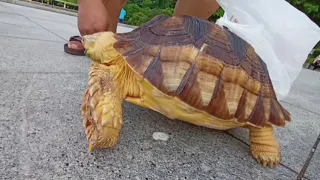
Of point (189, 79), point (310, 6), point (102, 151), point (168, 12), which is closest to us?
point (102, 151)

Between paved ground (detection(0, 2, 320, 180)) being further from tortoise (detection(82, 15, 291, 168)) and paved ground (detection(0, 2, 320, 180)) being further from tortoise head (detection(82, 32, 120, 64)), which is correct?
tortoise head (detection(82, 32, 120, 64))

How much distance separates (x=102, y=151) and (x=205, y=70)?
0.38 m

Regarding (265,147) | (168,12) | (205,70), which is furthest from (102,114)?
(168,12)

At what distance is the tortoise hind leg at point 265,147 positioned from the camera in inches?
35.3

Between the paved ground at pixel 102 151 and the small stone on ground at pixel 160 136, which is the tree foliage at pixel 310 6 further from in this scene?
the small stone on ground at pixel 160 136

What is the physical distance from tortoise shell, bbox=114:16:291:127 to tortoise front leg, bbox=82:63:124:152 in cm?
11

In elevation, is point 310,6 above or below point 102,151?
above

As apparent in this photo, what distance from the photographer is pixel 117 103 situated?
84 centimetres

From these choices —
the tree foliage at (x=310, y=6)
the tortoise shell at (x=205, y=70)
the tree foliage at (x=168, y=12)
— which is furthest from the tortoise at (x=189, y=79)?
the tree foliage at (x=310, y=6)

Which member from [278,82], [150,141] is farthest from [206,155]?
[278,82]

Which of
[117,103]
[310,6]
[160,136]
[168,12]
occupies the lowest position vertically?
[168,12]

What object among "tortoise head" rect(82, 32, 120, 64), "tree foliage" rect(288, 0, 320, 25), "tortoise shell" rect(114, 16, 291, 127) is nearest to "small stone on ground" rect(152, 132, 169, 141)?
"tortoise shell" rect(114, 16, 291, 127)

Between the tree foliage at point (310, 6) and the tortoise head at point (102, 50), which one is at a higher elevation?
the tree foliage at point (310, 6)

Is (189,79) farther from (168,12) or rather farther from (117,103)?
(168,12)
